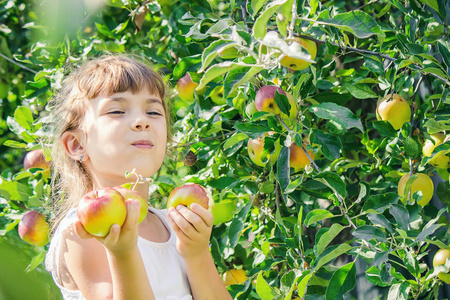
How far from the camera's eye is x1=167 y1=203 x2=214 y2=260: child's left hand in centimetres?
99

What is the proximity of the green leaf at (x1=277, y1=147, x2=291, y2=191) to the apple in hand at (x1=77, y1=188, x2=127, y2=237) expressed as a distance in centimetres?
45

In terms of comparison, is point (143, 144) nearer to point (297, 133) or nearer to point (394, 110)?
point (297, 133)

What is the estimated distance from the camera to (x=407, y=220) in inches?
44.4

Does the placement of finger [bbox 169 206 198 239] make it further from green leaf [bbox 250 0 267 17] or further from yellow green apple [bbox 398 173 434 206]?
yellow green apple [bbox 398 173 434 206]

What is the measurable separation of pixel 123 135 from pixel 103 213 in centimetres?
27

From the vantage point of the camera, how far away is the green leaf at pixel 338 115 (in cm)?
115

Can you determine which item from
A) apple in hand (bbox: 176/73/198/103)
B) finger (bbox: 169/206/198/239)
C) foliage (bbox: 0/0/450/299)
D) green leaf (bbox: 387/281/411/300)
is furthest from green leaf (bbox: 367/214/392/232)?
apple in hand (bbox: 176/73/198/103)

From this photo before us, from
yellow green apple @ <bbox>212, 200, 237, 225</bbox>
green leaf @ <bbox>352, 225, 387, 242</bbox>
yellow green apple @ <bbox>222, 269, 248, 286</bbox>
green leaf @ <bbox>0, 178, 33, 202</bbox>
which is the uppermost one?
green leaf @ <bbox>352, 225, 387, 242</bbox>

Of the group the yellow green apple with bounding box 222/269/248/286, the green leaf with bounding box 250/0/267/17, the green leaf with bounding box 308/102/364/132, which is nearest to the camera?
the green leaf with bounding box 250/0/267/17

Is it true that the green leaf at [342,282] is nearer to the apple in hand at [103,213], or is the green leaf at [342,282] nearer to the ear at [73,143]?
the apple in hand at [103,213]

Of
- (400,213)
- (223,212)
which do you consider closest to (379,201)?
(400,213)

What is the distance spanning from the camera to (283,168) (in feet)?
3.93

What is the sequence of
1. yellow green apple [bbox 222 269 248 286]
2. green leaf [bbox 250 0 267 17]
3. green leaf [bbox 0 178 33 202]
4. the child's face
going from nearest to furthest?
green leaf [bbox 250 0 267 17]
the child's face
yellow green apple [bbox 222 269 248 286]
green leaf [bbox 0 178 33 202]

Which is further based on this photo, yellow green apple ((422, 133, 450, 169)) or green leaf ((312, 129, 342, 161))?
yellow green apple ((422, 133, 450, 169))
